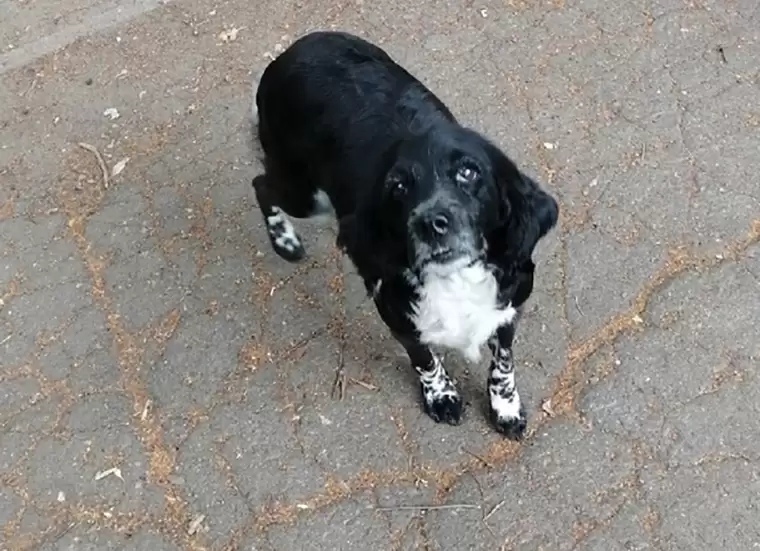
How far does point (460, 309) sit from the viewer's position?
10.5 feet

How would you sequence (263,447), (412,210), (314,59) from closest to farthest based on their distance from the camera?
(412,210) → (314,59) → (263,447)

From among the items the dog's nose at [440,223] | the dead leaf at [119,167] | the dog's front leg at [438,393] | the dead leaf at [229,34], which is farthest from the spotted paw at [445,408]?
the dead leaf at [229,34]

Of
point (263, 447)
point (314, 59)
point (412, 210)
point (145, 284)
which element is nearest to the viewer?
point (412, 210)

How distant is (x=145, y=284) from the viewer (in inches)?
167

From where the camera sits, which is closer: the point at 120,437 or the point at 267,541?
the point at 267,541

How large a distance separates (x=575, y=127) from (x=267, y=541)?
6.98 feet

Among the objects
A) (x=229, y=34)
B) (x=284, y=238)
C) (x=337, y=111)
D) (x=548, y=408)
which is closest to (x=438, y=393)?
(x=548, y=408)

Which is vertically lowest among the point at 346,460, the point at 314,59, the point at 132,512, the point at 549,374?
the point at 132,512

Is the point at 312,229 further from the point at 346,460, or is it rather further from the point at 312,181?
the point at 346,460

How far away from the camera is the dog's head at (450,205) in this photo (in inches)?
109

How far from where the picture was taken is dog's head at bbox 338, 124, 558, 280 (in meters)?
2.77

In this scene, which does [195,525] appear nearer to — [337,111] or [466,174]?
[337,111]

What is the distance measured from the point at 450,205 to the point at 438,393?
43.7 inches

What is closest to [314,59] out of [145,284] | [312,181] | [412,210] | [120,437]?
[312,181]
